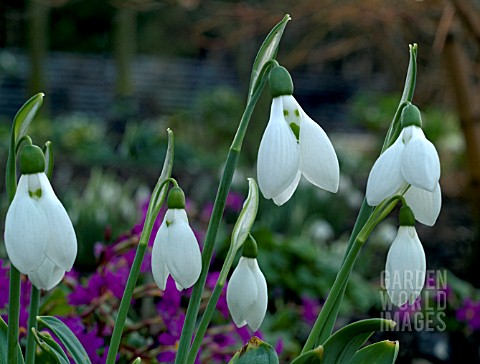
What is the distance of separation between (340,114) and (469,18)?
1227 centimetres

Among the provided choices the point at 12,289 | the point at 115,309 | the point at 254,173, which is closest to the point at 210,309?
the point at 12,289

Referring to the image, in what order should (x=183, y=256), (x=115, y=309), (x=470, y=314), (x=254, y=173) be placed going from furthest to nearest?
(x=254, y=173) < (x=470, y=314) < (x=115, y=309) < (x=183, y=256)

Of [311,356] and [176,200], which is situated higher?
[176,200]

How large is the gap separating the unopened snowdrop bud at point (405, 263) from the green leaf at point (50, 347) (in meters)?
0.44

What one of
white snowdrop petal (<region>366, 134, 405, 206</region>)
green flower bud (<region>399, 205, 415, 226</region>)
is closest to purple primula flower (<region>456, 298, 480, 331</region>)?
green flower bud (<region>399, 205, 415, 226</region>)

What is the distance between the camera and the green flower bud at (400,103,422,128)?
976mm

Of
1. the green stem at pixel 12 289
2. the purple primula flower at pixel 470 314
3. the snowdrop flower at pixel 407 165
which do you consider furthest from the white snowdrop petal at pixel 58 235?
the purple primula flower at pixel 470 314

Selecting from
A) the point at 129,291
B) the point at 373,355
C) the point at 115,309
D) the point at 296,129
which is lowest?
the point at 115,309

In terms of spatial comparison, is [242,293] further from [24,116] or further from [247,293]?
[24,116]

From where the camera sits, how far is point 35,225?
907 mm

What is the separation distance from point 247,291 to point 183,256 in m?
0.13

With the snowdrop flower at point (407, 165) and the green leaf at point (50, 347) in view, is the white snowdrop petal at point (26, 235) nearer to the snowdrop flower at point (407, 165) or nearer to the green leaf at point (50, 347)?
the green leaf at point (50, 347)

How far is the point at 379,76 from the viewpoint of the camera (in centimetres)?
1869

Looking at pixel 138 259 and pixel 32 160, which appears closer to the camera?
pixel 32 160
